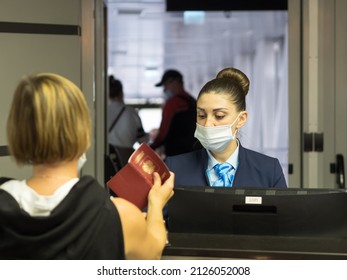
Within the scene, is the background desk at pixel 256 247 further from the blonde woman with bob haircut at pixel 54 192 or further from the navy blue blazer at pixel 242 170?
the navy blue blazer at pixel 242 170

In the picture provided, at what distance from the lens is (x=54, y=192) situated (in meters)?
1.68

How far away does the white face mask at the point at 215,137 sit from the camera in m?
2.88

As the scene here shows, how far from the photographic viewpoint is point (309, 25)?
468cm

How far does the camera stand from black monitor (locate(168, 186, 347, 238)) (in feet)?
7.35

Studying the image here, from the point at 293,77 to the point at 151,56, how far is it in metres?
15.7

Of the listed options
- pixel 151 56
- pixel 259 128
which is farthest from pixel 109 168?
pixel 151 56

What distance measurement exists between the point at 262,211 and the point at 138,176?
17.7 inches

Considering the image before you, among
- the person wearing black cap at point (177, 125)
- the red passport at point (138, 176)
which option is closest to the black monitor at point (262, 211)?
the red passport at point (138, 176)

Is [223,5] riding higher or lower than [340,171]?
higher

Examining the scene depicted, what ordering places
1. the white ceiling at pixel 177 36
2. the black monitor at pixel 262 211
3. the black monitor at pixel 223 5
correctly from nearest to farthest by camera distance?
the black monitor at pixel 262 211 → the black monitor at pixel 223 5 → the white ceiling at pixel 177 36

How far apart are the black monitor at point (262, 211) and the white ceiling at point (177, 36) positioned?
843 cm

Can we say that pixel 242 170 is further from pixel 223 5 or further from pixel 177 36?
pixel 177 36

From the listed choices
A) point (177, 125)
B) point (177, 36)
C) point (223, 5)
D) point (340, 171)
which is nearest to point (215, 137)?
point (340, 171)

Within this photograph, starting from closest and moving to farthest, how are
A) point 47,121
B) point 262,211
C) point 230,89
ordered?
1. point 47,121
2. point 262,211
3. point 230,89
